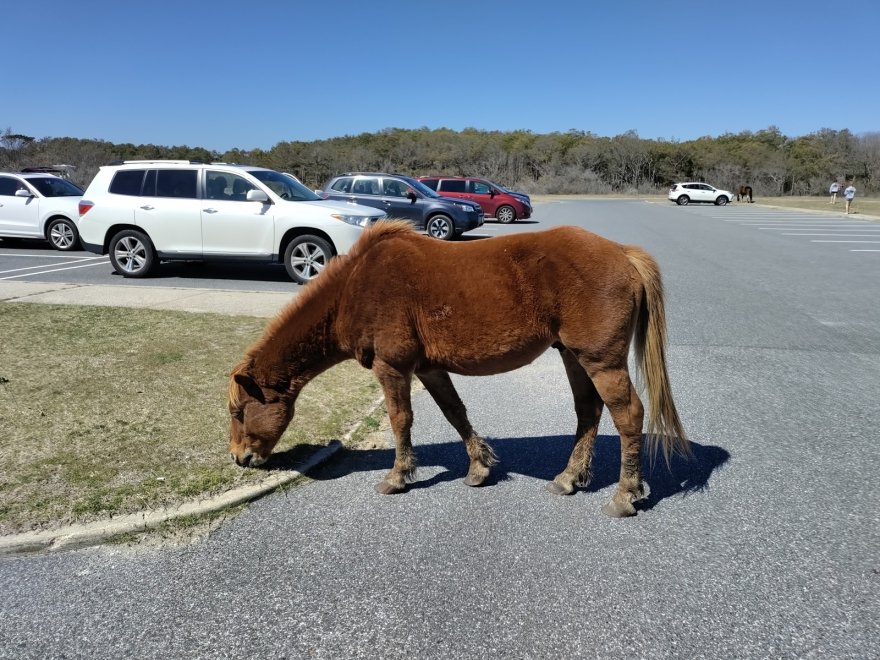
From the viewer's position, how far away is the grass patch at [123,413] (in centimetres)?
373

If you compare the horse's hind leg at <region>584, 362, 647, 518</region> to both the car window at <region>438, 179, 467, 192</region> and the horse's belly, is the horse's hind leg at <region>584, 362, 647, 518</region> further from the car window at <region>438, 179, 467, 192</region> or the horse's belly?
the car window at <region>438, 179, 467, 192</region>

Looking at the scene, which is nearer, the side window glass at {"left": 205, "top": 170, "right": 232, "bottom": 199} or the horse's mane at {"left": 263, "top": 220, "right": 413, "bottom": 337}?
the horse's mane at {"left": 263, "top": 220, "right": 413, "bottom": 337}

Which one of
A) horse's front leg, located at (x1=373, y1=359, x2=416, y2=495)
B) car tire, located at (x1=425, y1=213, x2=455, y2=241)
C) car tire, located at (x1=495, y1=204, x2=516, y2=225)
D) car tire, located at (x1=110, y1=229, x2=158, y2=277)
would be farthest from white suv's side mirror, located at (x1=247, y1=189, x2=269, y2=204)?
car tire, located at (x1=495, y1=204, x2=516, y2=225)

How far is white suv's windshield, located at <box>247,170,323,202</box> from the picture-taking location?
11.2 metres

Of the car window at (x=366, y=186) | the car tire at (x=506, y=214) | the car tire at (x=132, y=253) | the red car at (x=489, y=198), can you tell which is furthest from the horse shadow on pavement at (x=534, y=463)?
the car tire at (x=506, y=214)

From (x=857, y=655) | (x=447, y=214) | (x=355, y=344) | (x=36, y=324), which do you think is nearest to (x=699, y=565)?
(x=857, y=655)

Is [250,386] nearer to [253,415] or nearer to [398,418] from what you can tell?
[253,415]

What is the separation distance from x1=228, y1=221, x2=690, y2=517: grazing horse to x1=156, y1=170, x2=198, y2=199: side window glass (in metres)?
8.51

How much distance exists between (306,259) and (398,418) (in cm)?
766

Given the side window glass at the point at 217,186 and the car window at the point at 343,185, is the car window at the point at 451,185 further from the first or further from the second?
the side window glass at the point at 217,186

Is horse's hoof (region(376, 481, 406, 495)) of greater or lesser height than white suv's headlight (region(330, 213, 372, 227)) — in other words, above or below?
below

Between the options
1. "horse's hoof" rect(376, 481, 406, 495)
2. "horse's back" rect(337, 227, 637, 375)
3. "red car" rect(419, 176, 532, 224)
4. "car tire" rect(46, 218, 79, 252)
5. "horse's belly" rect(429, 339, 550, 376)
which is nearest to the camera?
"horse's back" rect(337, 227, 637, 375)

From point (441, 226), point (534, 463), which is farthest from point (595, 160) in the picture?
point (534, 463)

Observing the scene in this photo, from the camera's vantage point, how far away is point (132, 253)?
37.8 ft
